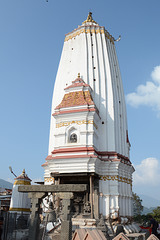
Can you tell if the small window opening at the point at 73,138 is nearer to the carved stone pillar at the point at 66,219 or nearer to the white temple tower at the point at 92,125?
the white temple tower at the point at 92,125

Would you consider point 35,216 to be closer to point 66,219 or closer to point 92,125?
point 66,219

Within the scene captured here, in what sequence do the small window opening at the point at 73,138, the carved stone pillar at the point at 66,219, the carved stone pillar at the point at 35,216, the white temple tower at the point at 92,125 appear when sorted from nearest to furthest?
the carved stone pillar at the point at 66,219 < the carved stone pillar at the point at 35,216 < the white temple tower at the point at 92,125 < the small window opening at the point at 73,138

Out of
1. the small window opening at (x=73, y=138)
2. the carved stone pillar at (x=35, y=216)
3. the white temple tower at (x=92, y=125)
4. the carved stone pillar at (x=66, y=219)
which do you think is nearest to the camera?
the carved stone pillar at (x=66, y=219)

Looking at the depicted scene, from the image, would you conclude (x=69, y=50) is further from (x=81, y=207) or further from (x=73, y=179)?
(x=81, y=207)

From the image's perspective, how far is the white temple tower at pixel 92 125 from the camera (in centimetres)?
1780

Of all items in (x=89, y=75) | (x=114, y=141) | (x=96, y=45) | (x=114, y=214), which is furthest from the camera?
(x=96, y=45)

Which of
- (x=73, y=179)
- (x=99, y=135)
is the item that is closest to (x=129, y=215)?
(x=73, y=179)

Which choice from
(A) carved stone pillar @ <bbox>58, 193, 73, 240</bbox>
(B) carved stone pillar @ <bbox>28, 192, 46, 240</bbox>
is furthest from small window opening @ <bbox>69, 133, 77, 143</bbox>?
(A) carved stone pillar @ <bbox>58, 193, 73, 240</bbox>

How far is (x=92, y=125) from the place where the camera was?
1864 cm

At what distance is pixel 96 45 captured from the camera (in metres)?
24.0

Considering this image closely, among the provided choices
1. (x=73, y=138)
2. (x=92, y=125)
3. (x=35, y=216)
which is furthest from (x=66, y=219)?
(x=92, y=125)

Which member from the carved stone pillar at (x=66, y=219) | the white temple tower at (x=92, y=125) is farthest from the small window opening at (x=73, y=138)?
the carved stone pillar at (x=66, y=219)

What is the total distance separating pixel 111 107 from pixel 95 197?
8.04 m

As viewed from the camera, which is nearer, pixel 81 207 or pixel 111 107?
pixel 81 207
